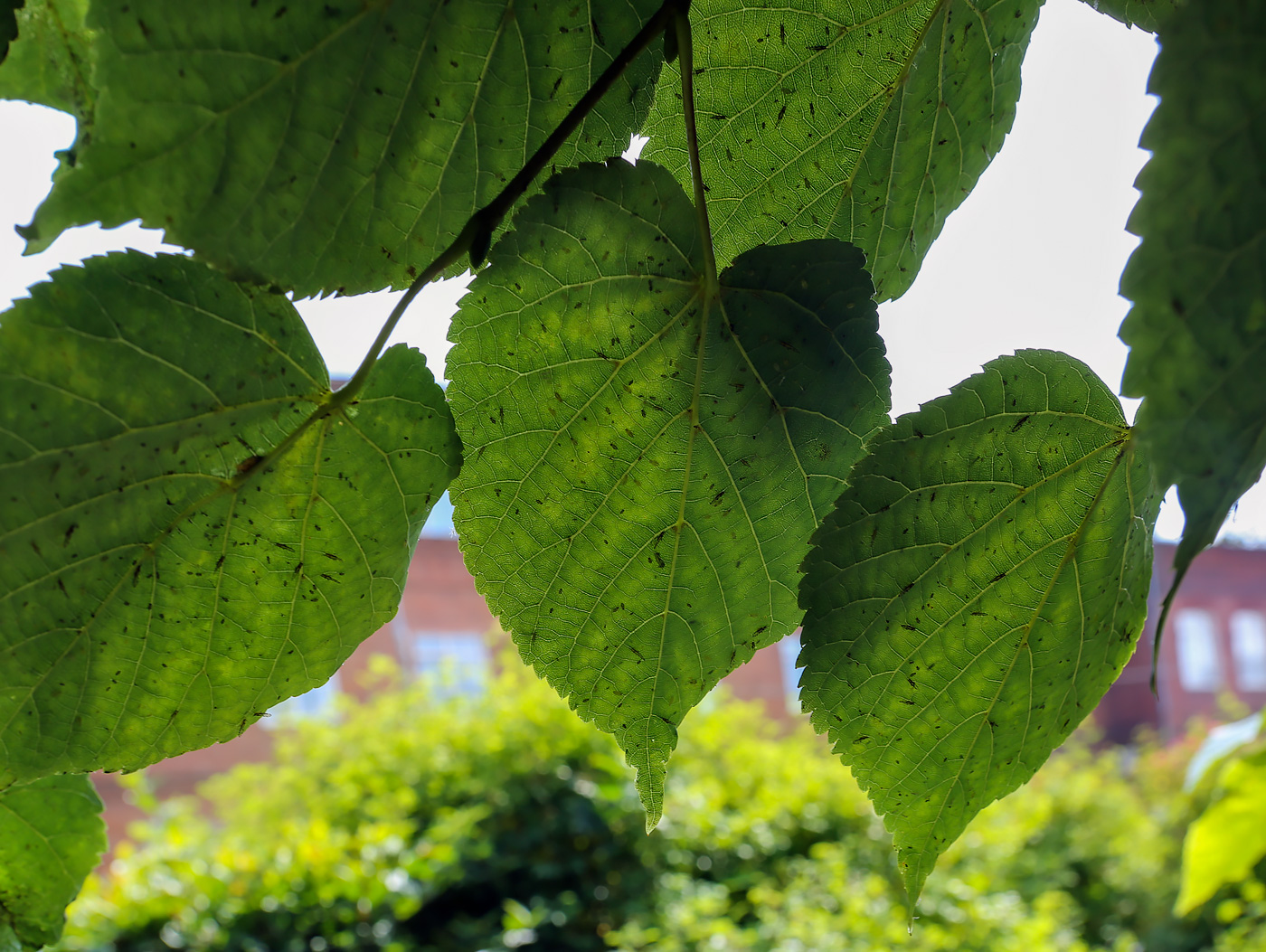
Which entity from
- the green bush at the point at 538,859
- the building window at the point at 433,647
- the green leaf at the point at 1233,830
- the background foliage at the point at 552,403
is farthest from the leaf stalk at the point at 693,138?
the building window at the point at 433,647

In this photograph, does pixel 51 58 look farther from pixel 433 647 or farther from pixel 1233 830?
pixel 433 647

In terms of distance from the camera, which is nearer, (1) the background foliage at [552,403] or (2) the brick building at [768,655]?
(1) the background foliage at [552,403]

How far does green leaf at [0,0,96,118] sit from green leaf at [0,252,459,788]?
11 cm

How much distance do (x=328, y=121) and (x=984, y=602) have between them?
29cm

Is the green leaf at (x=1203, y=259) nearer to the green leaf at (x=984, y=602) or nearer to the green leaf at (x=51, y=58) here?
the green leaf at (x=984, y=602)

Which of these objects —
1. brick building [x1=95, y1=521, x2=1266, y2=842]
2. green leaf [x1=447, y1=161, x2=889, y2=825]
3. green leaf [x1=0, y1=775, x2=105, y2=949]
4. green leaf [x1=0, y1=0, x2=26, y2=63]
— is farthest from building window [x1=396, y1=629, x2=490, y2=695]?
green leaf [x1=0, y1=0, x2=26, y2=63]

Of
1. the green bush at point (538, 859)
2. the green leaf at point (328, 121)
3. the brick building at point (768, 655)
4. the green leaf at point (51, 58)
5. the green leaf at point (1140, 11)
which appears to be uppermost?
the brick building at point (768, 655)

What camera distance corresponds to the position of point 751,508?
377mm

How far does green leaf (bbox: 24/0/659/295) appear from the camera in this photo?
271 millimetres

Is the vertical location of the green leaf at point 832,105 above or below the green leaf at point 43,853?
above

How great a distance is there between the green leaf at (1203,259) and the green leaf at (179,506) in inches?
9.3

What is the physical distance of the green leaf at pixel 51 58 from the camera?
0.36m

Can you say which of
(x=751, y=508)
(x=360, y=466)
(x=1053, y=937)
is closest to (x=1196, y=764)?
(x=751, y=508)

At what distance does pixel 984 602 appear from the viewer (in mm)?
380
